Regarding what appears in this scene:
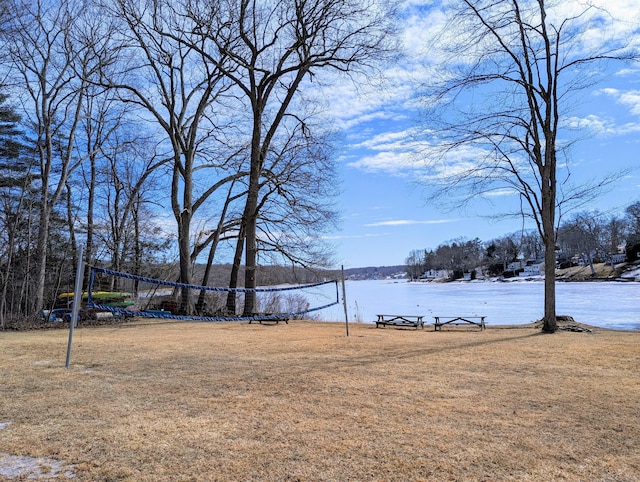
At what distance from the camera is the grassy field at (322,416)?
3111 millimetres

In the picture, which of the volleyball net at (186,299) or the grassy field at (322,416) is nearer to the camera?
the grassy field at (322,416)

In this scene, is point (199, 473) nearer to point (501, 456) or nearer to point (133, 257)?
point (501, 456)

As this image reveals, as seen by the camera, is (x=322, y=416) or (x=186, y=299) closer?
(x=322, y=416)

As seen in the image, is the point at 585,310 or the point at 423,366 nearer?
the point at 423,366

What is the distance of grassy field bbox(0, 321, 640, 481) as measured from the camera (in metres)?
3.11

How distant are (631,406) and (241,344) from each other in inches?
277

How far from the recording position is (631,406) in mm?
4633

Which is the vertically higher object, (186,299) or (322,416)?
(186,299)

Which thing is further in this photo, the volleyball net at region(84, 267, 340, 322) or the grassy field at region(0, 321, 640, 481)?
the volleyball net at region(84, 267, 340, 322)

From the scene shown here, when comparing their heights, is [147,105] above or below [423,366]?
above

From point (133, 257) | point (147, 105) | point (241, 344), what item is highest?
point (147, 105)

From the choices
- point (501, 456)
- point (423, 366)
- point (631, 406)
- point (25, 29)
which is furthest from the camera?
point (25, 29)

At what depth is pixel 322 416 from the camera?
427 cm

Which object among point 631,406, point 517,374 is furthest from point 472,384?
point 631,406
